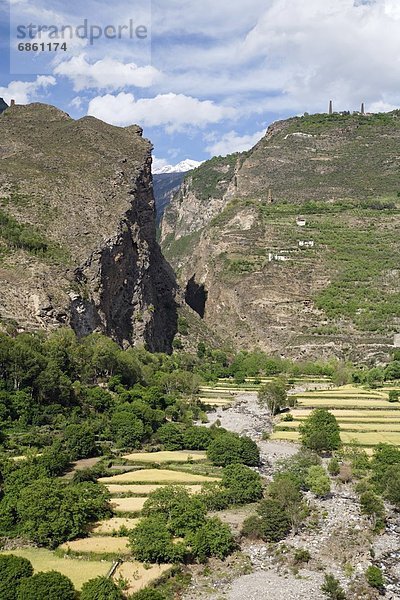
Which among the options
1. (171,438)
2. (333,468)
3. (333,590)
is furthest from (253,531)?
(171,438)

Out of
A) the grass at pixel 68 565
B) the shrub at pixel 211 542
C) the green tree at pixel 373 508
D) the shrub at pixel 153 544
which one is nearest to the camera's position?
the grass at pixel 68 565

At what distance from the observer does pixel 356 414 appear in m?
62.4

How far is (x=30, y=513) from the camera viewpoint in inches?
1236

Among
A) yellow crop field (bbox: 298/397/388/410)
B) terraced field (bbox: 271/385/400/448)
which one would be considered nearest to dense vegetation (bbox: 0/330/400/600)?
terraced field (bbox: 271/385/400/448)

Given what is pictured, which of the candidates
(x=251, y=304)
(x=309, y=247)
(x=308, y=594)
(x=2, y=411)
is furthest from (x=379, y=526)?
(x=309, y=247)

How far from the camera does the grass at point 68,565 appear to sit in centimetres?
2762

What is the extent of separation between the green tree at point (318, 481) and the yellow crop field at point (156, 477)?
6177 millimetres

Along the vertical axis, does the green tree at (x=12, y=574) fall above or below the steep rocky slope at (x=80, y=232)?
below

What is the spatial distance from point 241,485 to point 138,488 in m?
6.34

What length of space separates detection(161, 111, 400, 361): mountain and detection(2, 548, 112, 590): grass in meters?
71.6

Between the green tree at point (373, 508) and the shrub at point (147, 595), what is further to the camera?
the green tree at point (373, 508)

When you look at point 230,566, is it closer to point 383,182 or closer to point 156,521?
point 156,521

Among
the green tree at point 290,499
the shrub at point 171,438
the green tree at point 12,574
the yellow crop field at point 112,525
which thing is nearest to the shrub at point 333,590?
the green tree at point 290,499

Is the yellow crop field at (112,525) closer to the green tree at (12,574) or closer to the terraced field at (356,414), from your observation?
the green tree at (12,574)
